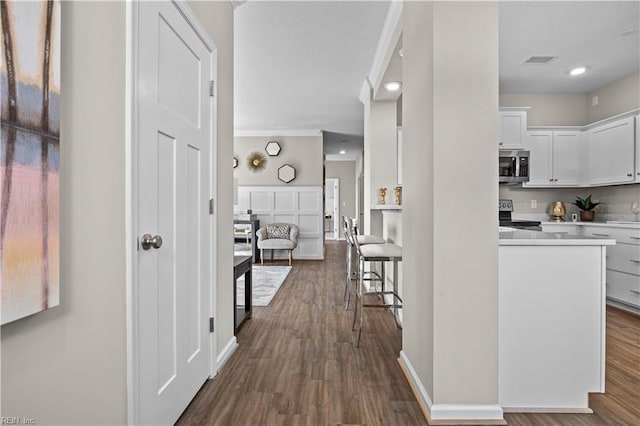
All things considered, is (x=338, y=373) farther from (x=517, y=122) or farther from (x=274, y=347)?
(x=517, y=122)

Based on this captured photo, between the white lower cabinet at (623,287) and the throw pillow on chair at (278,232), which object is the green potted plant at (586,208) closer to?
the white lower cabinet at (623,287)

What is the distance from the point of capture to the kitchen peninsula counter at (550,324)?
66.7 inches

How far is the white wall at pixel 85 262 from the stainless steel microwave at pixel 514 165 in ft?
14.1

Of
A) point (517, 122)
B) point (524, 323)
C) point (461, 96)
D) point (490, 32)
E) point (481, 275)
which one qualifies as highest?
point (517, 122)

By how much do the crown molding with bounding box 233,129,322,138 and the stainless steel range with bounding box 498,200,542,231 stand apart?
12.7 feet

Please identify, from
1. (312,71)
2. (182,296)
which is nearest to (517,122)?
(312,71)

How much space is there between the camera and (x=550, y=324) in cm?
170

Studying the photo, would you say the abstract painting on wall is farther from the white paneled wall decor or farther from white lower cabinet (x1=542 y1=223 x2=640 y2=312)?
the white paneled wall decor

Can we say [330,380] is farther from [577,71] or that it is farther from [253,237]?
[253,237]

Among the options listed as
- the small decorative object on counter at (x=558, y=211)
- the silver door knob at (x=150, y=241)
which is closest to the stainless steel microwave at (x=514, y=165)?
the small decorative object on counter at (x=558, y=211)

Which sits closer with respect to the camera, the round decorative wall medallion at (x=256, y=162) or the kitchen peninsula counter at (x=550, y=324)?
the kitchen peninsula counter at (x=550, y=324)

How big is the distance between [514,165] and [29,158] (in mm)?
4703

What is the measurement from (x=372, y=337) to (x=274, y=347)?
2.59ft

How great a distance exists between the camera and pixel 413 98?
2.00 metres
